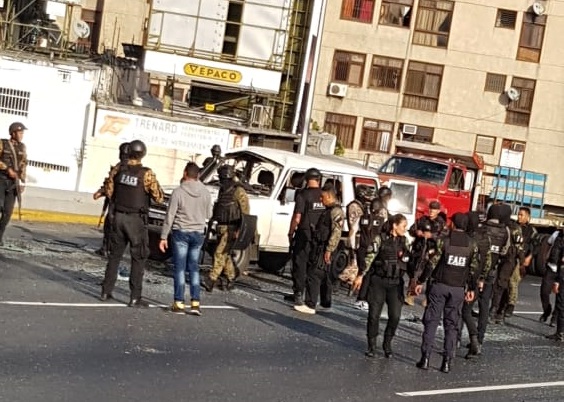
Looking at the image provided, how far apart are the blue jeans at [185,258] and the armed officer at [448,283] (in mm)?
2623

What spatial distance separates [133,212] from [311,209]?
308 centimetres

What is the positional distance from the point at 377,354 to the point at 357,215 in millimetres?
4200

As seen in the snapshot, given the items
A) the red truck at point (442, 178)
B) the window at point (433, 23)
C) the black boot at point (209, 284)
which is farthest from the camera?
the window at point (433, 23)

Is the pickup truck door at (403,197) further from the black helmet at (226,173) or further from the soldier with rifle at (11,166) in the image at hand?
the soldier with rifle at (11,166)

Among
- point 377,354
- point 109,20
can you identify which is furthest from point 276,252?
point 109,20

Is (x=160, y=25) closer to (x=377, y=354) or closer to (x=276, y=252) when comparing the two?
(x=276, y=252)

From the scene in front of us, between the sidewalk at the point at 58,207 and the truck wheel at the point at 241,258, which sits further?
the sidewalk at the point at 58,207

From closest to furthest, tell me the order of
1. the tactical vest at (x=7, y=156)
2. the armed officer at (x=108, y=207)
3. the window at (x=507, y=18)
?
the armed officer at (x=108, y=207) → the tactical vest at (x=7, y=156) → the window at (x=507, y=18)

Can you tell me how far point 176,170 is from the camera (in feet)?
96.7

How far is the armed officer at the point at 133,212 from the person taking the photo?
1318 cm

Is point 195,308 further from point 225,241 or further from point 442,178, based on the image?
point 442,178

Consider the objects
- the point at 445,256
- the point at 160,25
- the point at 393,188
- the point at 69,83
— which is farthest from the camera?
the point at 160,25

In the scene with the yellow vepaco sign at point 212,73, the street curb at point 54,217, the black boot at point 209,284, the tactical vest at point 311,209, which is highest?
the yellow vepaco sign at point 212,73

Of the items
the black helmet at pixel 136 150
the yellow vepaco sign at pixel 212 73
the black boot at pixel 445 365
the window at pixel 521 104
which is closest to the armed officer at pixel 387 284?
the black boot at pixel 445 365
